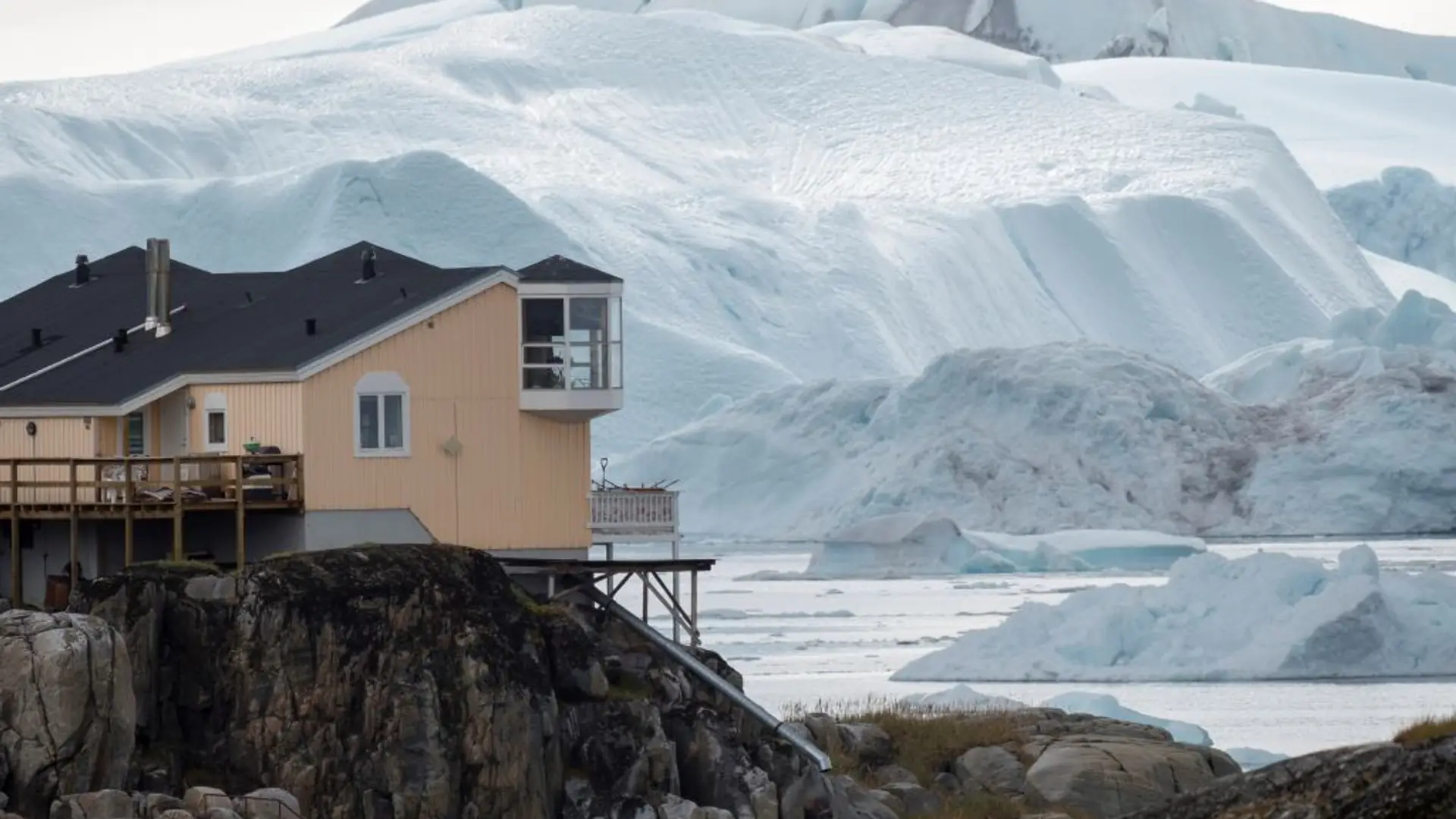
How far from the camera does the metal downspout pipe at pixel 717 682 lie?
1908cm

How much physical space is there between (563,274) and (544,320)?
1.09ft

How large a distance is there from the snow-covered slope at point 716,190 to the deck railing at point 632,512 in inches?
1271

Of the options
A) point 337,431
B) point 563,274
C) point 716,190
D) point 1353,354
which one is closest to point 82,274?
point 337,431

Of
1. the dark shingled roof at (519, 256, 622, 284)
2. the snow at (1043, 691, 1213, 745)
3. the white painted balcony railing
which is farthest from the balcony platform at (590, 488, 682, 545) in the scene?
the snow at (1043, 691, 1213, 745)

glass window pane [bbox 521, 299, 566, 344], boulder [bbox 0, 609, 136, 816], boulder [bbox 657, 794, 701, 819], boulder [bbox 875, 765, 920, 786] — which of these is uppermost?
glass window pane [bbox 521, 299, 566, 344]

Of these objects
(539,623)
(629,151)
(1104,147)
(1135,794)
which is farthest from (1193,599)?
(1104,147)

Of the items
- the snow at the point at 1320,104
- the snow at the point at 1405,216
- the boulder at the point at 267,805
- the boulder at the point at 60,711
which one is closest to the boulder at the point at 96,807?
the boulder at the point at 60,711

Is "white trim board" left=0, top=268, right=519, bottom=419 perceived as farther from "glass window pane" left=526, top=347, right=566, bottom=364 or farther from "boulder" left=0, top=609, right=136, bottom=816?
"boulder" left=0, top=609, right=136, bottom=816

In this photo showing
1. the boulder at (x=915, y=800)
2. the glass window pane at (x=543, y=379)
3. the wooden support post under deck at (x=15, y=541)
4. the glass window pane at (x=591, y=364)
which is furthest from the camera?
the glass window pane at (x=591, y=364)

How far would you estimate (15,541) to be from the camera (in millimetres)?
18578

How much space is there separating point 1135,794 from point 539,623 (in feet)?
14.1

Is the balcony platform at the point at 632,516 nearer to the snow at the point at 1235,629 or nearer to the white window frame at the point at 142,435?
the white window frame at the point at 142,435

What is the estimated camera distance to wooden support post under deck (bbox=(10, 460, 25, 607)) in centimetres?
1856

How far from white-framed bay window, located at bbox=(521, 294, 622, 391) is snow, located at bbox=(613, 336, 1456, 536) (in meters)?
26.3
